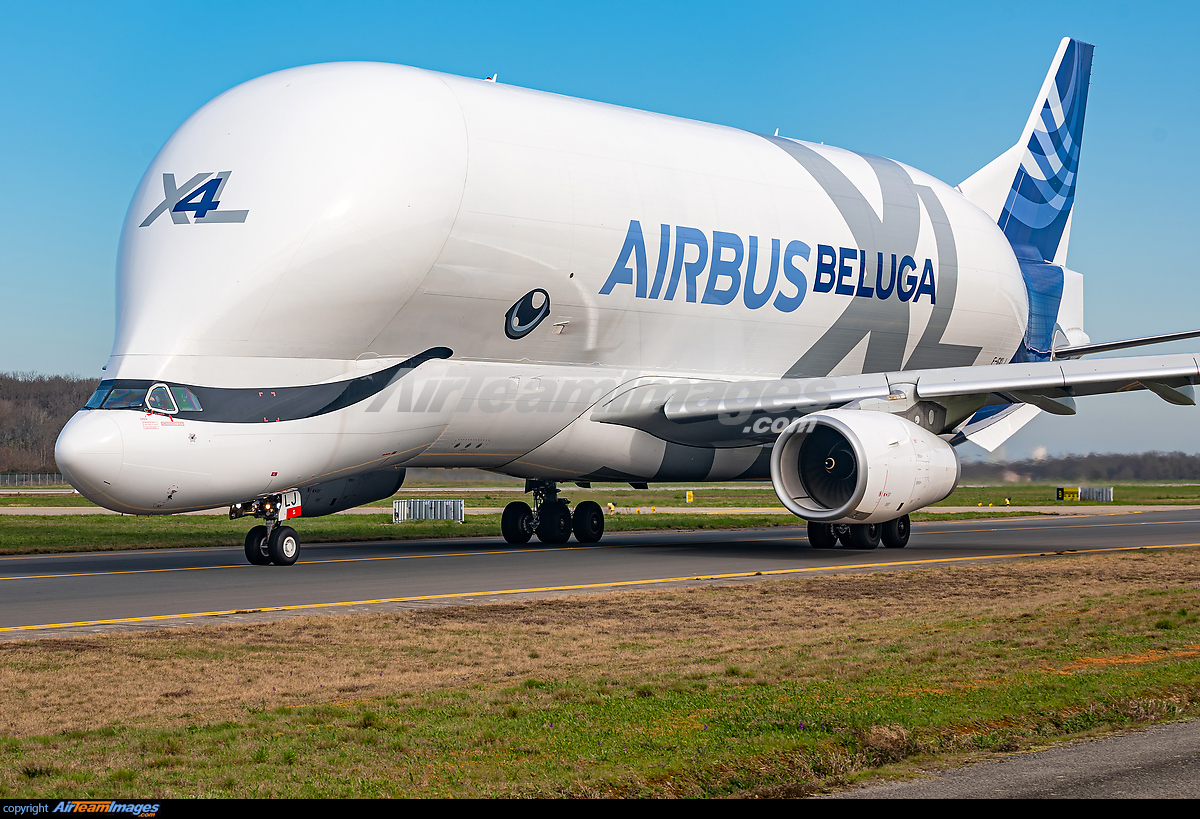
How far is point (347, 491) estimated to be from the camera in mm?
18906

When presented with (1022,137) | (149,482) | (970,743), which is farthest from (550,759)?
(1022,137)

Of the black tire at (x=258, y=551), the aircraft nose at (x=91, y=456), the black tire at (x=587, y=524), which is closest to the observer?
the aircraft nose at (x=91, y=456)

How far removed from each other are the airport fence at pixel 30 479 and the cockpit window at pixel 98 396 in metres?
74.0

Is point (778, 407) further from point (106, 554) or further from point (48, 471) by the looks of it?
point (48, 471)

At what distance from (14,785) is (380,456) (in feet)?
38.5

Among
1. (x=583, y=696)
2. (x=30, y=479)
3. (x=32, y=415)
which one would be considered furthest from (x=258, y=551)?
(x=32, y=415)

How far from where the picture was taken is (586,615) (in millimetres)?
11453

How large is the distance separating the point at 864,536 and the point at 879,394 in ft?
8.14

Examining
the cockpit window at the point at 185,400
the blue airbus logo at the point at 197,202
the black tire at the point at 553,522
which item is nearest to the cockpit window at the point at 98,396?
the cockpit window at the point at 185,400

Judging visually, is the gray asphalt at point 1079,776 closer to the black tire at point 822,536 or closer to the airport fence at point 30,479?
the black tire at point 822,536

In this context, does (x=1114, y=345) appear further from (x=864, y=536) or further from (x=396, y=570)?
(x=396, y=570)

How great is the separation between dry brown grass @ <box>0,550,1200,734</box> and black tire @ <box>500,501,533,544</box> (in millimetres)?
9079

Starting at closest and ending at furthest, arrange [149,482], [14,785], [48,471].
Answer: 1. [14,785]
2. [149,482]
3. [48,471]

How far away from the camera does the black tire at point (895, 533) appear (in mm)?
20641
